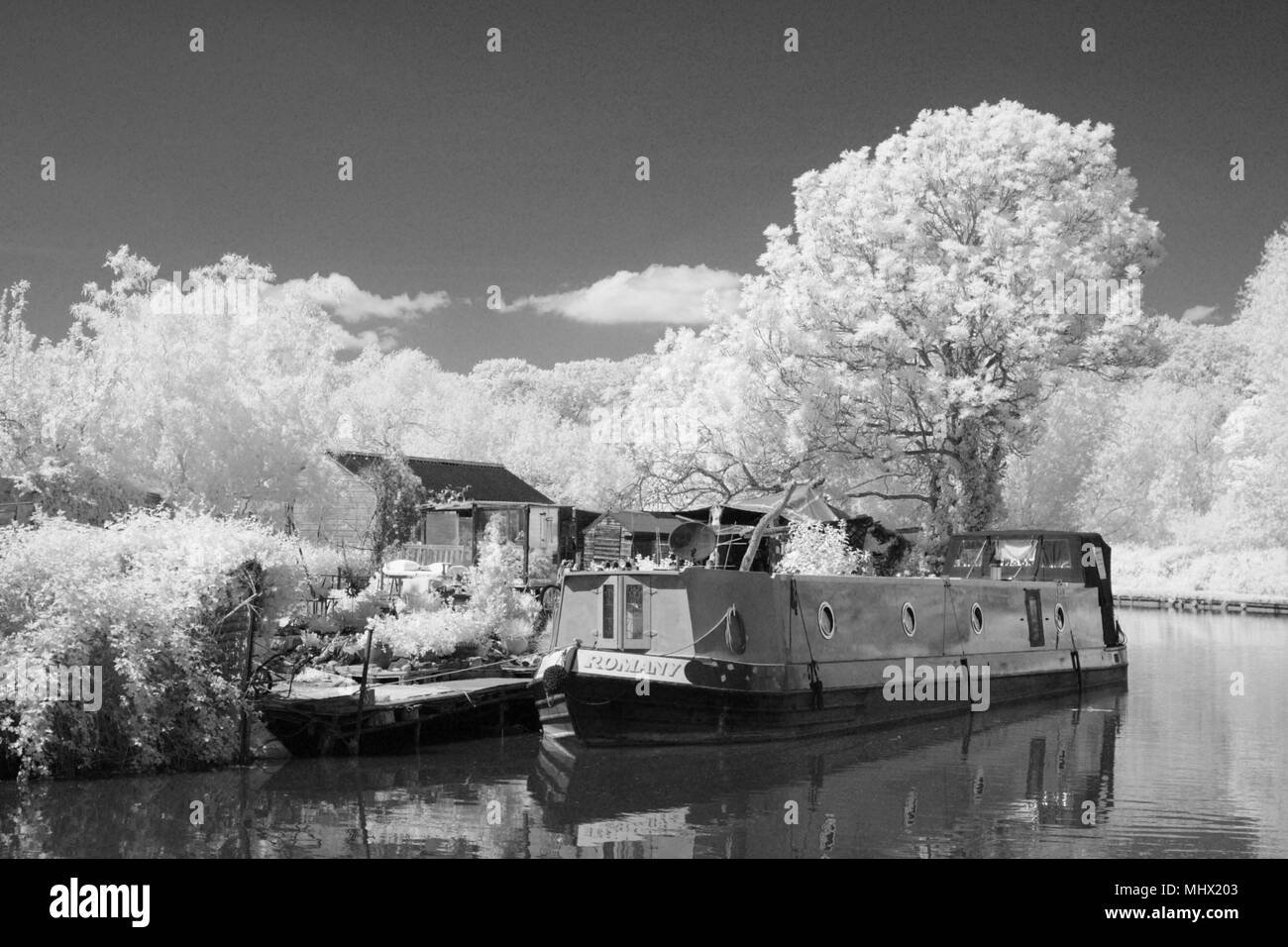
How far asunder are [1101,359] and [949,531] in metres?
5.92

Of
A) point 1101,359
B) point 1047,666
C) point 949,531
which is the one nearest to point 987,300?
point 1101,359

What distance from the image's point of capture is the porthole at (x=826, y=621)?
19.9 m

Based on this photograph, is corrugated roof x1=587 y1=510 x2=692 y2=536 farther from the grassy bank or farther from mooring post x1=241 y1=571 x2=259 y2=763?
the grassy bank

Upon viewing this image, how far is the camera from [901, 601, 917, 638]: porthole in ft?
70.9

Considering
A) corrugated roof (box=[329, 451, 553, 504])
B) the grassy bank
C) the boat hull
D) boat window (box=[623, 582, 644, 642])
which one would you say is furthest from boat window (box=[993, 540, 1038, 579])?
corrugated roof (box=[329, 451, 553, 504])

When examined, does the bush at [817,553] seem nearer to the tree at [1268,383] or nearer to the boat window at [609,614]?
the boat window at [609,614]

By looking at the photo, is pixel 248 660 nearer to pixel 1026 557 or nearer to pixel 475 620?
pixel 475 620

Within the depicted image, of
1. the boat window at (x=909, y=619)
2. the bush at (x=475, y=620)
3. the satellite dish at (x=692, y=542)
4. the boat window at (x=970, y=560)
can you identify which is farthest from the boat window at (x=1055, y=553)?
the bush at (x=475, y=620)

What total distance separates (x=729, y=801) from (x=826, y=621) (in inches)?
228

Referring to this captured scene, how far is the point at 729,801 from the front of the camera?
1488cm

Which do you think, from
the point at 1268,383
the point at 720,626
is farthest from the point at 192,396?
the point at 1268,383

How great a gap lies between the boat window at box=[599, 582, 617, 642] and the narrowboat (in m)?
0.02

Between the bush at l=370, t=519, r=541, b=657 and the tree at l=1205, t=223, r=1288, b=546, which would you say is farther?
the tree at l=1205, t=223, r=1288, b=546
